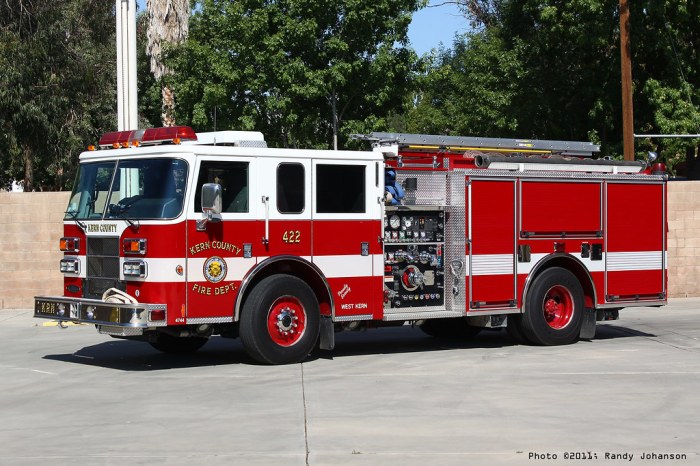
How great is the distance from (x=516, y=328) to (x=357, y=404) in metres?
5.00

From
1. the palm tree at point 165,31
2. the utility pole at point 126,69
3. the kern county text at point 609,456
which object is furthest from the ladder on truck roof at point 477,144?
the palm tree at point 165,31

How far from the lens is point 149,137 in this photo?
1246cm

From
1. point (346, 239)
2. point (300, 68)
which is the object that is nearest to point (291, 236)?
point (346, 239)

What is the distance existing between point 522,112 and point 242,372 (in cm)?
2578

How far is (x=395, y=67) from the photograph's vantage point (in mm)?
29844

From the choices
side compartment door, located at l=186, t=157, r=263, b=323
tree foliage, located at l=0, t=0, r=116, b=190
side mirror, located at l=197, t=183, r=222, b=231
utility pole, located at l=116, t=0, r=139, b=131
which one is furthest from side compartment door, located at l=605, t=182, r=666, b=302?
tree foliage, located at l=0, t=0, r=116, b=190

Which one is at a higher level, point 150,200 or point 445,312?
point 150,200

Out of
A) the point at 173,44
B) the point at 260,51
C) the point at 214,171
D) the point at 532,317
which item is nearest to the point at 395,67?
the point at 260,51

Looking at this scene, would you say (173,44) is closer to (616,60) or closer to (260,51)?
(260,51)

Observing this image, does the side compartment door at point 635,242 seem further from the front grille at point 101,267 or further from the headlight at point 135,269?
the front grille at point 101,267

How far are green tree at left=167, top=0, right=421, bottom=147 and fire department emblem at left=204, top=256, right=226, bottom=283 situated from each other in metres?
16.9

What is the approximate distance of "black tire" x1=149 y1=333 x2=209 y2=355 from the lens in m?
13.9

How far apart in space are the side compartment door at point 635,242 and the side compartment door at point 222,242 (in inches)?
214

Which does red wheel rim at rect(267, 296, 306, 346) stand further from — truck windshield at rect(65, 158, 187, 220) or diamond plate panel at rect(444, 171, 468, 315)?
diamond plate panel at rect(444, 171, 468, 315)
